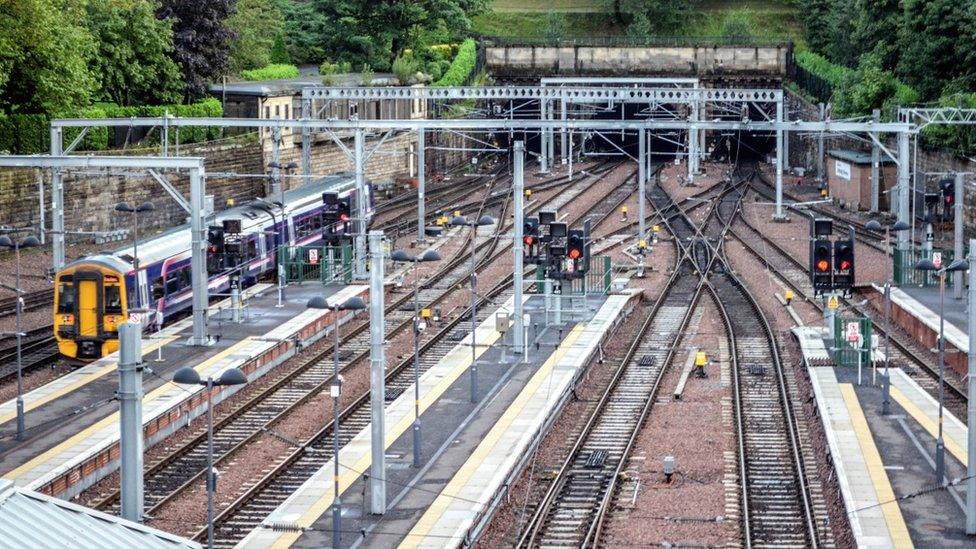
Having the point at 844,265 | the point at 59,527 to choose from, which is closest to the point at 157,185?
the point at 844,265

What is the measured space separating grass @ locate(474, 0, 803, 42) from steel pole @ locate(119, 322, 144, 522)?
304 ft

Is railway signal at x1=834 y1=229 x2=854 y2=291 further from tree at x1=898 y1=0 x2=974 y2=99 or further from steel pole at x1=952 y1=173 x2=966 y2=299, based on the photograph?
tree at x1=898 y1=0 x2=974 y2=99

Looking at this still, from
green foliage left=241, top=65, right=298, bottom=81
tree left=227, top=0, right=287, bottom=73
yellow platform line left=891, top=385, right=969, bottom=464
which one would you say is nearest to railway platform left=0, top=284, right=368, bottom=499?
yellow platform line left=891, top=385, right=969, bottom=464

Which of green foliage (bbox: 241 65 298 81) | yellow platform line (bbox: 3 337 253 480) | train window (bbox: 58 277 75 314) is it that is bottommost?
yellow platform line (bbox: 3 337 253 480)

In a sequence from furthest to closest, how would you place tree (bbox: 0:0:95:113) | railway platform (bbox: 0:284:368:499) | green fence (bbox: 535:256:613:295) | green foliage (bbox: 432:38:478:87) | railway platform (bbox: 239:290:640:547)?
green foliage (bbox: 432:38:478:87) → tree (bbox: 0:0:95:113) → green fence (bbox: 535:256:613:295) → railway platform (bbox: 0:284:368:499) → railway platform (bbox: 239:290:640:547)

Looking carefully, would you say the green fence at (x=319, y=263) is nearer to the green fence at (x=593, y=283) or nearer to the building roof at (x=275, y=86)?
the green fence at (x=593, y=283)

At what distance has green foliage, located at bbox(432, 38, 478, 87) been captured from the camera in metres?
89.1

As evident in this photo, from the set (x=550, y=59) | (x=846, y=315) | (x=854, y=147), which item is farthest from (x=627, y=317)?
(x=550, y=59)

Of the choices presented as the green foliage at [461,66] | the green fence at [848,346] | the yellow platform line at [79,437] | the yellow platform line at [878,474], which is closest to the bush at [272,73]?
the green foliage at [461,66]

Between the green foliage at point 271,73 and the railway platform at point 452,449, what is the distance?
4340 centimetres

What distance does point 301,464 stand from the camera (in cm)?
2939

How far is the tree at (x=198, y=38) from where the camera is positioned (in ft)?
233

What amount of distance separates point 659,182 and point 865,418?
5013 cm

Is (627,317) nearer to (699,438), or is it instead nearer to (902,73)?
(699,438)
